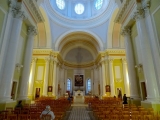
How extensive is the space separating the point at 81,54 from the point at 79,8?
10.9m

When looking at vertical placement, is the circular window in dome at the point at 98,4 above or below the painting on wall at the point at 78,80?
above

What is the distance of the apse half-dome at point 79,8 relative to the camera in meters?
22.8

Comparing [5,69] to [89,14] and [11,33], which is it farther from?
[89,14]

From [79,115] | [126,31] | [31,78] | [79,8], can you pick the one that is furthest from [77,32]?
[79,115]

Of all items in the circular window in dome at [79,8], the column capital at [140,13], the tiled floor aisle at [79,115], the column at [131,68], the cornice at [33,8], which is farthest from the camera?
the circular window in dome at [79,8]

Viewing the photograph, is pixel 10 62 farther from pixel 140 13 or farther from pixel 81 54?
pixel 81 54

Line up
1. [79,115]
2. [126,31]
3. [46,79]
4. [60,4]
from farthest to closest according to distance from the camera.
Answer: [60,4], [46,79], [126,31], [79,115]

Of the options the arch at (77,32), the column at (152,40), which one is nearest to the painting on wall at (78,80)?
the arch at (77,32)

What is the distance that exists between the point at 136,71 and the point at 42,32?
582 inches

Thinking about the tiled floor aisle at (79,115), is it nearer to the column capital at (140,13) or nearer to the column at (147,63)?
the column at (147,63)

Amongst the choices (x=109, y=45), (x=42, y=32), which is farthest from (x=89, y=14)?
(x=42, y=32)

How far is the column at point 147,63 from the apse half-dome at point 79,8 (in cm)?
1526

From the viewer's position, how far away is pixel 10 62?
23.7 feet

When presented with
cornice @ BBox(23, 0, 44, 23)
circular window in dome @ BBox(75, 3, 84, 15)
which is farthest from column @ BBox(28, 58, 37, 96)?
circular window in dome @ BBox(75, 3, 84, 15)
